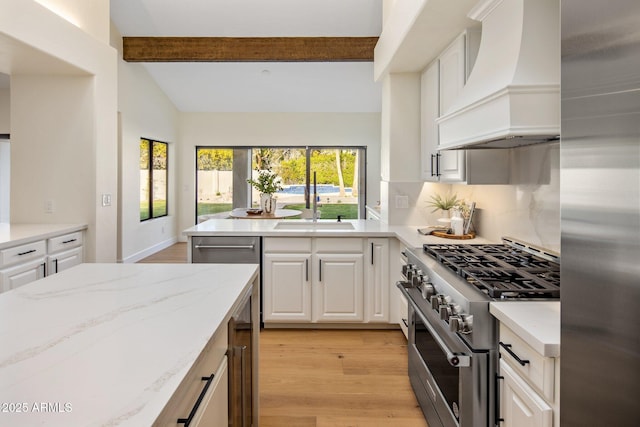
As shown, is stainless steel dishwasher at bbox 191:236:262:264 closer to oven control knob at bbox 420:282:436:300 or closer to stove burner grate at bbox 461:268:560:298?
oven control knob at bbox 420:282:436:300

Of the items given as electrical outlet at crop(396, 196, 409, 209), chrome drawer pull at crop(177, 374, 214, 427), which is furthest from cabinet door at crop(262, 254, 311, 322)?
chrome drawer pull at crop(177, 374, 214, 427)

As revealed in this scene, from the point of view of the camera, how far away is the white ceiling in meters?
5.14

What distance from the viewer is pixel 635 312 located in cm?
74

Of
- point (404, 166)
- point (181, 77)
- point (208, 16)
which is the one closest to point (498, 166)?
point (404, 166)

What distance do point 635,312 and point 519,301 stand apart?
0.83 m

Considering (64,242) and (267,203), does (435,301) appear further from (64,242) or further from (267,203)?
(267,203)

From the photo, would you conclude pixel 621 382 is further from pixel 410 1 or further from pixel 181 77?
pixel 181 77

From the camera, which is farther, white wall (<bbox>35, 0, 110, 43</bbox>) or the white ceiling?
the white ceiling

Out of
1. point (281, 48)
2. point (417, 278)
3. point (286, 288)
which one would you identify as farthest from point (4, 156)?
point (417, 278)

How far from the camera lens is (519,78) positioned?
172 cm

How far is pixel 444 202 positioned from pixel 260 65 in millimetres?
4299

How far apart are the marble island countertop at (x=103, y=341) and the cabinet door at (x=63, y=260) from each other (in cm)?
174

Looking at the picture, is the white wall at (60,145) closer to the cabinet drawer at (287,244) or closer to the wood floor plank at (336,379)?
the cabinet drawer at (287,244)

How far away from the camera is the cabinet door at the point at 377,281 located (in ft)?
11.8
